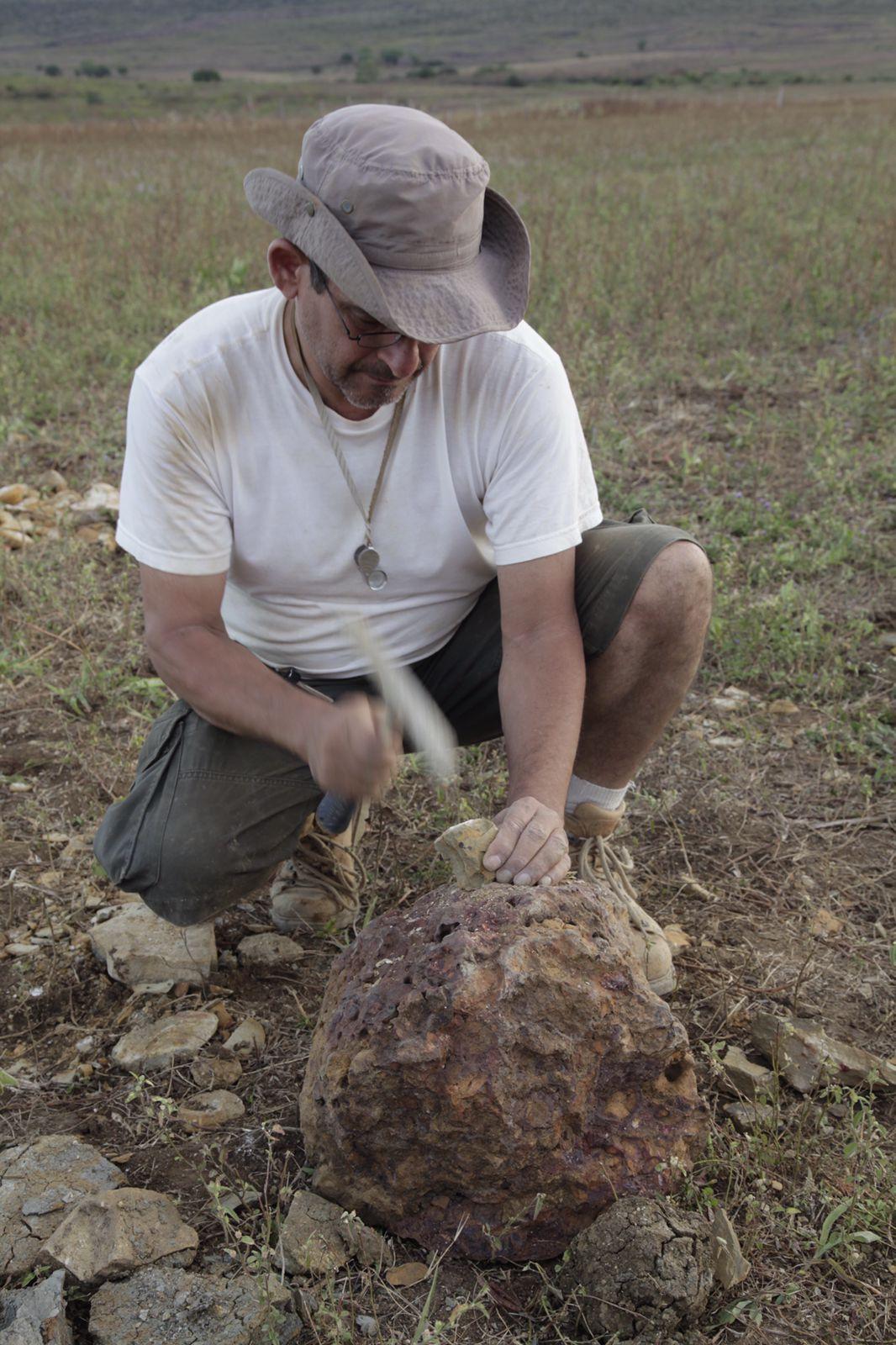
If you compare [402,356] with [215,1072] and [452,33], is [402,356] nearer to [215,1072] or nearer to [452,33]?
[215,1072]

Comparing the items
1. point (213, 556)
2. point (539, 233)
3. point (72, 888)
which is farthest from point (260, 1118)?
point (539, 233)

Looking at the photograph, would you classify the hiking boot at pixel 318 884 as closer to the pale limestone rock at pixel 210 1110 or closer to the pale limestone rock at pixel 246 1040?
the pale limestone rock at pixel 246 1040

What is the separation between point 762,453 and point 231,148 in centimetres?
1326

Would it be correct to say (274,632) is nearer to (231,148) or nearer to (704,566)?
(704,566)

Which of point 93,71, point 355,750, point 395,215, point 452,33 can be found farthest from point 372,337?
point 452,33

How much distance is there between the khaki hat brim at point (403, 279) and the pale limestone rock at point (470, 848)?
824mm

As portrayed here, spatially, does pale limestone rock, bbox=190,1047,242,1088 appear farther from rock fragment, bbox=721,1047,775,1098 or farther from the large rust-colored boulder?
rock fragment, bbox=721,1047,775,1098

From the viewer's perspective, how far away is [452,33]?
9894cm

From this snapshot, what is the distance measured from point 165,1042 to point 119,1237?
1.82ft

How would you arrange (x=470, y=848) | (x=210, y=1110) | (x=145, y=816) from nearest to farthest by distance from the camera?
(x=470, y=848), (x=210, y=1110), (x=145, y=816)

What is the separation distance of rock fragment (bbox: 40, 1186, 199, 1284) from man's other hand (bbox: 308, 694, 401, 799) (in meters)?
0.72

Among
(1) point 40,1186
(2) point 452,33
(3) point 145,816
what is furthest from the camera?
(2) point 452,33

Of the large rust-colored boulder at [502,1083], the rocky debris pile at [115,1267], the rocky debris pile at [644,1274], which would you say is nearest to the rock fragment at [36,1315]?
the rocky debris pile at [115,1267]

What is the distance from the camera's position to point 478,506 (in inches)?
93.3
